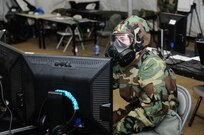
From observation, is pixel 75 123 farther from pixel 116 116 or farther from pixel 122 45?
pixel 116 116

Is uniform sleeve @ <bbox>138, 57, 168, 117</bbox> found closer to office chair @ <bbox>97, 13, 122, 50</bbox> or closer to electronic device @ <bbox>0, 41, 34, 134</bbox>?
electronic device @ <bbox>0, 41, 34, 134</bbox>

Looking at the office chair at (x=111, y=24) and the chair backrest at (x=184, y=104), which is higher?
the chair backrest at (x=184, y=104)

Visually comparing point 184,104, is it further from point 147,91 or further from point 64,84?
point 64,84

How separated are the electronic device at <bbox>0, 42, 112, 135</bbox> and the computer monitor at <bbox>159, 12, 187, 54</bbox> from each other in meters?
2.16

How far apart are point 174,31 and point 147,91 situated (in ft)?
5.86

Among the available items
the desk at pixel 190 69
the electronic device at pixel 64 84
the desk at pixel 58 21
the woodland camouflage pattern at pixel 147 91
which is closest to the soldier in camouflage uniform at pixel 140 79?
the woodland camouflage pattern at pixel 147 91

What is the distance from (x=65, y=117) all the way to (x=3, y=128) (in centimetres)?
47

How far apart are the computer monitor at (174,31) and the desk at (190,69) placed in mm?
240

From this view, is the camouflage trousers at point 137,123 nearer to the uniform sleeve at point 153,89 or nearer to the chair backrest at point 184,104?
the uniform sleeve at point 153,89

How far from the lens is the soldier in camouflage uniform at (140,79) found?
1543 millimetres

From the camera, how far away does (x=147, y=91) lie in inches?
61.1

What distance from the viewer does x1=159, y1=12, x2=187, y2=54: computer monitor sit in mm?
3136

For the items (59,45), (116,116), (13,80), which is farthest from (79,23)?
(13,80)

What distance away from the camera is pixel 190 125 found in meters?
3.24
